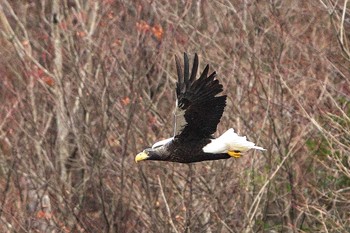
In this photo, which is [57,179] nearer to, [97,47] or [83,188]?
[83,188]

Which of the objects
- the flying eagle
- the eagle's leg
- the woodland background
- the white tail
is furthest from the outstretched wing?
the woodland background

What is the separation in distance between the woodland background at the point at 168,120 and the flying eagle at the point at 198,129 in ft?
9.57

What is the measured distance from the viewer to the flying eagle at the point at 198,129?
11.0 m

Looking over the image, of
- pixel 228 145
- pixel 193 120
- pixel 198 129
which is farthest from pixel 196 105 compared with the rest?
pixel 228 145

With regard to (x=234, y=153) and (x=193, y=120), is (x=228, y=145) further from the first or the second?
(x=193, y=120)

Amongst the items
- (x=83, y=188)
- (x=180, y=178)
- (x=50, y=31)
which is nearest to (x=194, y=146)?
(x=180, y=178)

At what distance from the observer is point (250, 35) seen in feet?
56.1

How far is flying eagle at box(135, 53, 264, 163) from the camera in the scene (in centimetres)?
1101

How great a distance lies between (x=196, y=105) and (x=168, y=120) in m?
4.88

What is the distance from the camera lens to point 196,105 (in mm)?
11148

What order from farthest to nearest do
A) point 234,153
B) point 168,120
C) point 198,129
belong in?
point 168,120 < point 198,129 < point 234,153

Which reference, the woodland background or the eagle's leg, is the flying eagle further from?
the woodland background

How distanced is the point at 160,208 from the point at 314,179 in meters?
2.10

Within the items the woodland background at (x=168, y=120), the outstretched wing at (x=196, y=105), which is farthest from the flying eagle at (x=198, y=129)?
the woodland background at (x=168, y=120)
